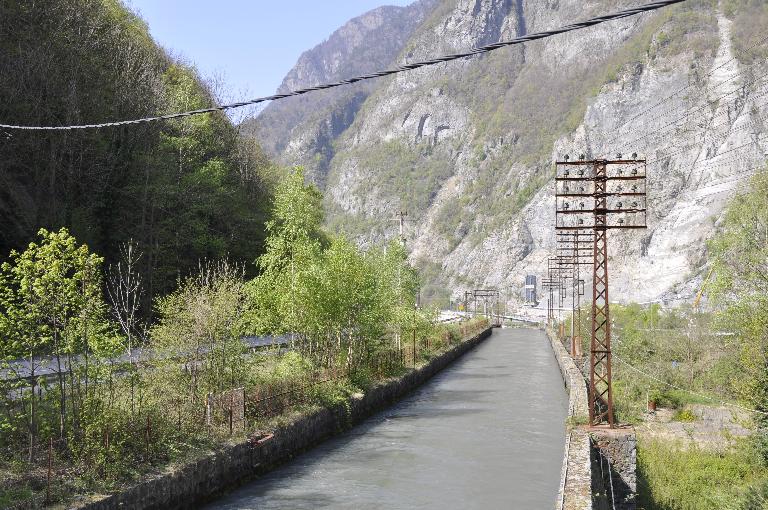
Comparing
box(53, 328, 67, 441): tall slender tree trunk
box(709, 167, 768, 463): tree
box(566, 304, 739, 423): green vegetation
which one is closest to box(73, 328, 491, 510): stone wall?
box(53, 328, 67, 441): tall slender tree trunk

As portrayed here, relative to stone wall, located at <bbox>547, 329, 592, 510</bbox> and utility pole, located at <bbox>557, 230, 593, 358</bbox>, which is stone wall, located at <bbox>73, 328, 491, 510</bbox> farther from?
utility pole, located at <bbox>557, 230, 593, 358</bbox>

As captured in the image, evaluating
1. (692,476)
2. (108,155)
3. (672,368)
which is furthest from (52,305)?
(672,368)

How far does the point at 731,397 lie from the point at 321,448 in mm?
23478

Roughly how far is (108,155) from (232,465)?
2573cm

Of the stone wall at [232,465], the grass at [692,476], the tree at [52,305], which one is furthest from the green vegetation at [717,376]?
the tree at [52,305]

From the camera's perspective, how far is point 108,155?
124 ft

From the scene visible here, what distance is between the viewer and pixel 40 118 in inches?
1324

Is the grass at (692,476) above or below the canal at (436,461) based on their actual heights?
below

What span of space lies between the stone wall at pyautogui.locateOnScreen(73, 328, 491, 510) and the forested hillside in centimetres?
1777

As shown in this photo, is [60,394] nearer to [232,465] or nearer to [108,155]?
[232,465]

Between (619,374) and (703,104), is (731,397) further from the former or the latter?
(703,104)

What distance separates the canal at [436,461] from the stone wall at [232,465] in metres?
0.35

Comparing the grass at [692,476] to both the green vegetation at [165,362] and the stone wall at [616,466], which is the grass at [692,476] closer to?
the stone wall at [616,466]

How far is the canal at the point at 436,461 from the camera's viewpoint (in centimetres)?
1695
